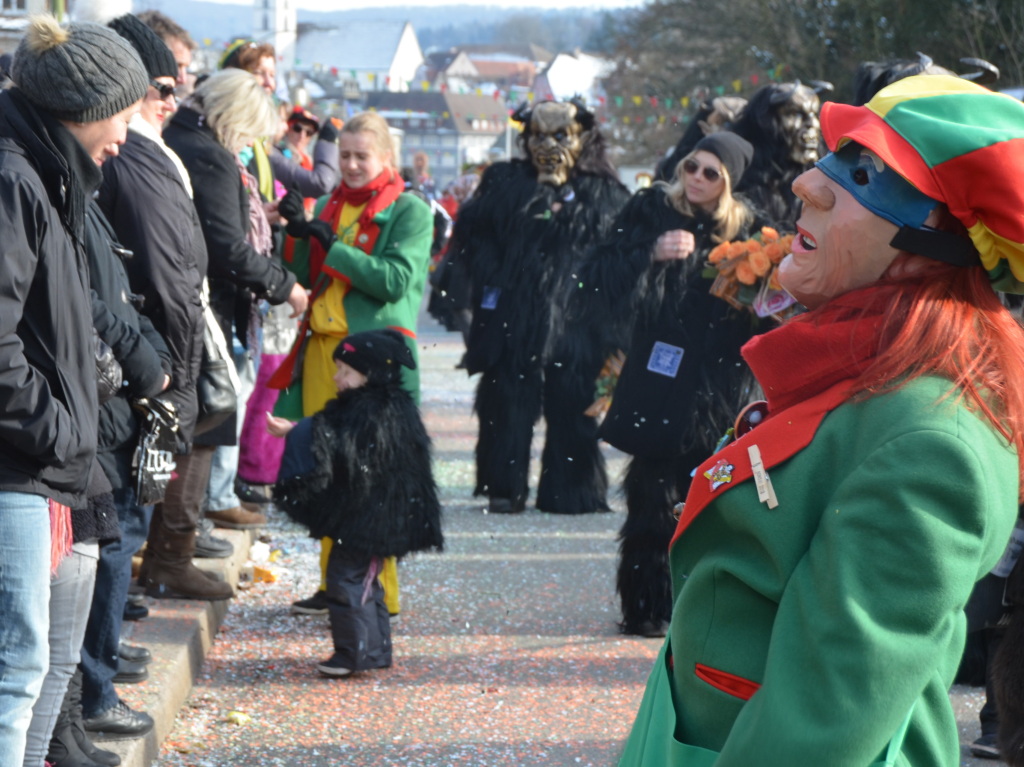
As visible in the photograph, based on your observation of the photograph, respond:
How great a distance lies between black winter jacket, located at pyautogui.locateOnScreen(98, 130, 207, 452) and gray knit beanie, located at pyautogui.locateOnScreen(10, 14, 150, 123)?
3.89 feet

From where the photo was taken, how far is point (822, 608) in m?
1.60

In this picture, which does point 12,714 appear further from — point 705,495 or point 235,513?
point 235,513

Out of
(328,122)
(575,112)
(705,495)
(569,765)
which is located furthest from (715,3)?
(705,495)

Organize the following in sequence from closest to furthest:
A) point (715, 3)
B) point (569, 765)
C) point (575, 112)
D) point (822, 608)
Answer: point (822, 608) < point (569, 765) < point (575, 112) < point (715, 3)

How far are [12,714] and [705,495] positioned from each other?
185 cm

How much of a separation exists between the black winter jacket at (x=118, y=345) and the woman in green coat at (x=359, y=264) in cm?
223

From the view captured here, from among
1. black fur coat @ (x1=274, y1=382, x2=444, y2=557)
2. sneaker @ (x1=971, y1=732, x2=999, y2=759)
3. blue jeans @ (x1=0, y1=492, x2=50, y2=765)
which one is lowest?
sneaker @ (x1=971, y1=732, x2=999, y2=759)

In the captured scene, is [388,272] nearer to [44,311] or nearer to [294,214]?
[294,214]

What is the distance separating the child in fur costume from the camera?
16.2 feet

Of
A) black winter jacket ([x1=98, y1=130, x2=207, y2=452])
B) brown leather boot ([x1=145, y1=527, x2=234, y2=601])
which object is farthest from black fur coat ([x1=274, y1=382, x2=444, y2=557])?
brown leather boot ([x1=145, y1=527, x2=234, y2=601])

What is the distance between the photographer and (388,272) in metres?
6.21

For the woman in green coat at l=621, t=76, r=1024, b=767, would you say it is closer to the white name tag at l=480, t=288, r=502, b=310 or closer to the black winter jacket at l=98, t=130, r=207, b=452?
the black winter jacket at l=98, t=130, r=207, b=452

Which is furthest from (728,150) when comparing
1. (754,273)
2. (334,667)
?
(334,667)

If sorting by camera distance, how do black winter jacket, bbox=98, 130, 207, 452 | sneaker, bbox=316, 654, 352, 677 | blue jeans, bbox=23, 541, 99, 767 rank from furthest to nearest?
1. sneaker, bbox=316, 654, 352, 677
2. black winter jacket, bbox=98, 130, 207, 452
3. blue jeans, bbox=23, 541, 99, 767
